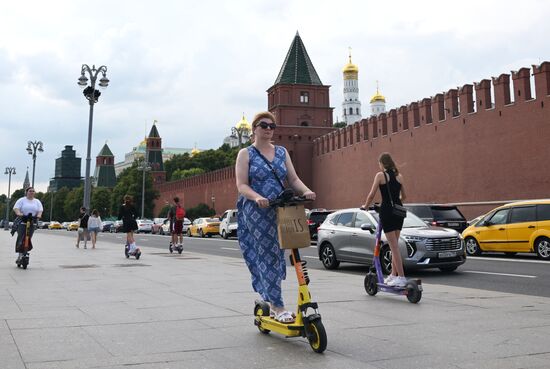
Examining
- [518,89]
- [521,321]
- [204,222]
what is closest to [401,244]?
[521,321]

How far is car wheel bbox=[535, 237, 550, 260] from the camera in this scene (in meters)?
15.6

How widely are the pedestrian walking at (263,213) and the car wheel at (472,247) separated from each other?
13821mm

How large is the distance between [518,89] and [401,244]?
25.7 m

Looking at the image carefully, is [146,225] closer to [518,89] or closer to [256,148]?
[518,89]

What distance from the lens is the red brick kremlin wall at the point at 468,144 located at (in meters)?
32.8

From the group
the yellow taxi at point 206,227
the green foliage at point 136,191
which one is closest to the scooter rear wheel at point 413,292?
the yellow taxi at point 206,227

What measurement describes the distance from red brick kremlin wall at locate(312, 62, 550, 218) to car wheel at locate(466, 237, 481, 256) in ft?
52.7

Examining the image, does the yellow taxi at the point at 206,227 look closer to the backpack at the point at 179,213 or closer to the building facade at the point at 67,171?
the backpack at the point at 179,213

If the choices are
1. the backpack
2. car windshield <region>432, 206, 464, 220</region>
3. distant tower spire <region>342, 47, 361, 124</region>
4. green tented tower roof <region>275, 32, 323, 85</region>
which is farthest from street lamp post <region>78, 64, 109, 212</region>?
distant tower spire <region>342, 47, 361, 124</region>

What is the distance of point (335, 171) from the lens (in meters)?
57.2

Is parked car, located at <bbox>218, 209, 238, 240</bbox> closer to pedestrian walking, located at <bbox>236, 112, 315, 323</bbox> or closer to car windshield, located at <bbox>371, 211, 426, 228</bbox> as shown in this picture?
car windshield, located at <bbox>371, 211, 426, 228</bbox>

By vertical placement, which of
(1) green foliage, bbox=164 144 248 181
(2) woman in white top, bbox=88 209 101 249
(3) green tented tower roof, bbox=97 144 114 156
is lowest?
(2) woman in white top, bbox=88 209 101 249

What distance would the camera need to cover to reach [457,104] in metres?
40.1

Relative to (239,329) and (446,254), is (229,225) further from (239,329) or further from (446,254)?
(239,329)
